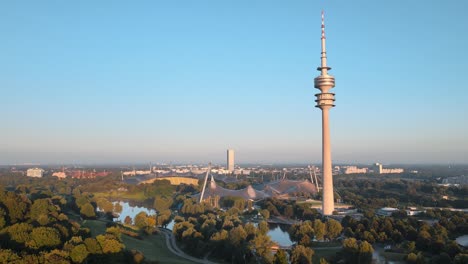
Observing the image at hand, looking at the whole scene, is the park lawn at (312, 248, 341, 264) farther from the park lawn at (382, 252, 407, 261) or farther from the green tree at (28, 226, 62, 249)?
the green tree at (28, 226, 62, 249)

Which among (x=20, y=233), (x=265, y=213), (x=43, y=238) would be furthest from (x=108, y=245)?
(x=265, y=213)

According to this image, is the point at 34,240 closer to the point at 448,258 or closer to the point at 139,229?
the point at 139,229

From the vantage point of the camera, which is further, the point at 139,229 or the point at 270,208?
the point at 270,208

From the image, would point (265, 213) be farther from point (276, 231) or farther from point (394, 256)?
point (394, 256)

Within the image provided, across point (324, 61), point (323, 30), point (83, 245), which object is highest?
point (323, 30)

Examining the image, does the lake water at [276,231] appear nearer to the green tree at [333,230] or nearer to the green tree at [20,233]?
the green tree at [333,230]

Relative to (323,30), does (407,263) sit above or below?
below

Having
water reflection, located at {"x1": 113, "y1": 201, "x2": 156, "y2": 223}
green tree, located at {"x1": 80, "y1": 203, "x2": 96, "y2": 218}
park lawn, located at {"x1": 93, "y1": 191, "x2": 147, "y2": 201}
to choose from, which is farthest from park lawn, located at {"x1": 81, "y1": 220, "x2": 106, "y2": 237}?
park lawn, located at {"x1": 93, "y1": 191, "x2": 147, "y2": 201}

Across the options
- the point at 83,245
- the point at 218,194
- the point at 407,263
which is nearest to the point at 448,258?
the point at 407,263

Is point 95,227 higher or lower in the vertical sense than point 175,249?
higher
